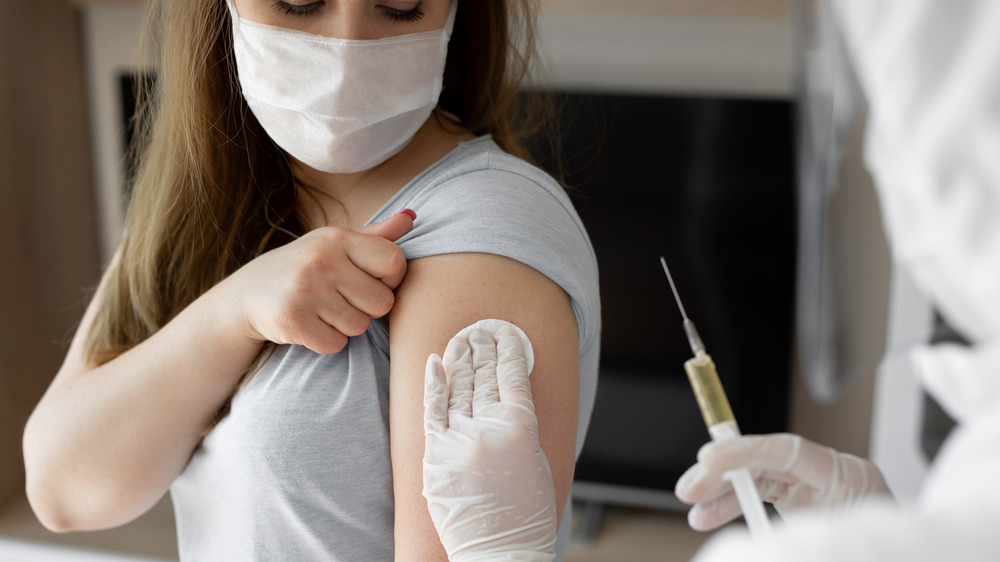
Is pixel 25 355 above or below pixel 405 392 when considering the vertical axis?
below

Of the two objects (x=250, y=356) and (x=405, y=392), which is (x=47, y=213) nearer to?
(x=250, y=356)

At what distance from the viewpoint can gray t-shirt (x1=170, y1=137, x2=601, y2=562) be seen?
0.79 m

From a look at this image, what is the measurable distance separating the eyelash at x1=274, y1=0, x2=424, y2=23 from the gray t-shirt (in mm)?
164

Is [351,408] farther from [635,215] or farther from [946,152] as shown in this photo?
[635,215]

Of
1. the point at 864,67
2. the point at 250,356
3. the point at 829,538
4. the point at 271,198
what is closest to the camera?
the point at 829,538

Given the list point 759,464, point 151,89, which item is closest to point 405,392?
point 759,464

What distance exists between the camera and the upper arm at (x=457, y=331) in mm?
750

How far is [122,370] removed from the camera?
3.05 ft

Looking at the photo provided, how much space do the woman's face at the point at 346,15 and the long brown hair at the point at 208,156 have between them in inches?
3.8

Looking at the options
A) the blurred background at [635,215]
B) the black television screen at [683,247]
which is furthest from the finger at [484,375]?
the black television screen at [683,247]

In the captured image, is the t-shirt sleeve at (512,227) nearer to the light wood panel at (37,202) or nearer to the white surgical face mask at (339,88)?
the white surgical face mask at (339,88)

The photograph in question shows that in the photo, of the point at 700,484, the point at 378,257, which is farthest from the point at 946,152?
the point at 378,257

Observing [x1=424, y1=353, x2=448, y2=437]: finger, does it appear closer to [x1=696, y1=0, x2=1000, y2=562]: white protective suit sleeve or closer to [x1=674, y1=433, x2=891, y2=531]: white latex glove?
[x1=674, y1=433, x2=891, y2=531]: white latex glove

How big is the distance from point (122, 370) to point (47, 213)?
227 centimetres
